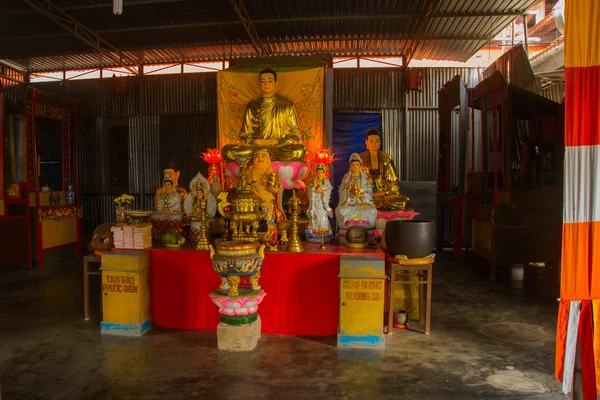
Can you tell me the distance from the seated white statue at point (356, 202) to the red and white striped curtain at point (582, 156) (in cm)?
257

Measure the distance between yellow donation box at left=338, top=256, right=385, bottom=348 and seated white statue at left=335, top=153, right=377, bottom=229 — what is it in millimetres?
851

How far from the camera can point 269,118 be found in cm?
638

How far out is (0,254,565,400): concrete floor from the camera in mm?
2959

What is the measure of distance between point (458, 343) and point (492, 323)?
0.79 m

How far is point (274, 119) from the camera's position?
638 centimetres

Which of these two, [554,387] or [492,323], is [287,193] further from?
[554,387]

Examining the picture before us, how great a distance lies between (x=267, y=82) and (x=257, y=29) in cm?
259

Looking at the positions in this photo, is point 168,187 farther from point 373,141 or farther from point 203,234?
point 373,141

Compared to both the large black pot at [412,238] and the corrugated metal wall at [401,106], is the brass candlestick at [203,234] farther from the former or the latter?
the corrugated metal wall at [401,106]

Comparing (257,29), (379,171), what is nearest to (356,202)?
(379,171)

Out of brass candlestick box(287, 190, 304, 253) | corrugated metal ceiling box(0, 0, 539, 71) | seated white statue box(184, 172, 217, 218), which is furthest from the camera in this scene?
corrugated metal ceiling box(0, 0, 539, 71)

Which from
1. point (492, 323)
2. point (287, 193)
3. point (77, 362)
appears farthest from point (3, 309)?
point (492, 323)

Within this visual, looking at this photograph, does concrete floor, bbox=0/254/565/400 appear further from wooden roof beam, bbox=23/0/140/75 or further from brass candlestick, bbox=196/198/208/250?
wooden roof beam, bbox=23/0/140/75

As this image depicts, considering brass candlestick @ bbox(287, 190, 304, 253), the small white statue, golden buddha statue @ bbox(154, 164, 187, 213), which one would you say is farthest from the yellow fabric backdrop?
brass candlestick @ bbox(287, 190, 304, 253)
